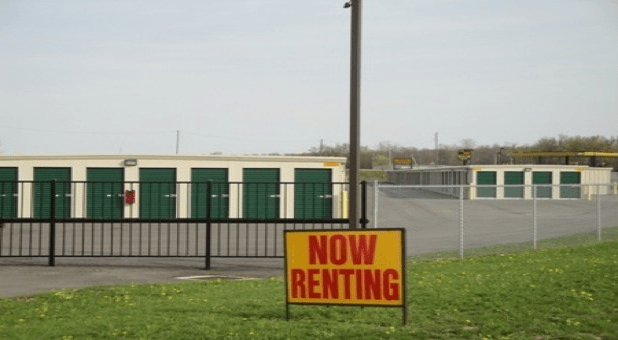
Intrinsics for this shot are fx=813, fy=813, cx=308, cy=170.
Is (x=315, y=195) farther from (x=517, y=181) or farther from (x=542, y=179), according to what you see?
(x=542, y=179)

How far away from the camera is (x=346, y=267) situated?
9516 millimetres

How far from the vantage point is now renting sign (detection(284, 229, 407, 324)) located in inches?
368

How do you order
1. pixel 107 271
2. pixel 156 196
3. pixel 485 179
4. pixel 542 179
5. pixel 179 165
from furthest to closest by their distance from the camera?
1. pixel 542 179
2. pixel 485 179
3. pixel 179 165
4. pixel 156 196
5. pixel 107 271

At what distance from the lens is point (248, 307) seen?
35.6 ft

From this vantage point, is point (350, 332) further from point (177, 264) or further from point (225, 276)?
point (177, 264)

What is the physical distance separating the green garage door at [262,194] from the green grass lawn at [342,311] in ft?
72.5

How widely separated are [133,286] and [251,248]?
881 cm

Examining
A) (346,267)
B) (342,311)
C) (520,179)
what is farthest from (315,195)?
(520,179)

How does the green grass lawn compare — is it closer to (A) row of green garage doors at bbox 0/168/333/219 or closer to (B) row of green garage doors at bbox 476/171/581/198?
(A) row of green garage doors at bbox 0/168/333/219

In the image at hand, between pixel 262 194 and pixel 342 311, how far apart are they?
86.7ft

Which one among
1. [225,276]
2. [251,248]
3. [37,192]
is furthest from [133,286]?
[37,192]

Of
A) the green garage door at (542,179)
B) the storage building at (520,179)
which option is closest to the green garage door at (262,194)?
the storage building at (520,179)

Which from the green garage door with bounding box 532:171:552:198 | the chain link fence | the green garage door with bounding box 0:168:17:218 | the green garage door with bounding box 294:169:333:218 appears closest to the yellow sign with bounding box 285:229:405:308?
the chain link fence

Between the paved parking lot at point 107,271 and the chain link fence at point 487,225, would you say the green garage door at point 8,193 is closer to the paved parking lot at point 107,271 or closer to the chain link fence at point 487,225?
the chain link fence at point 487,225
